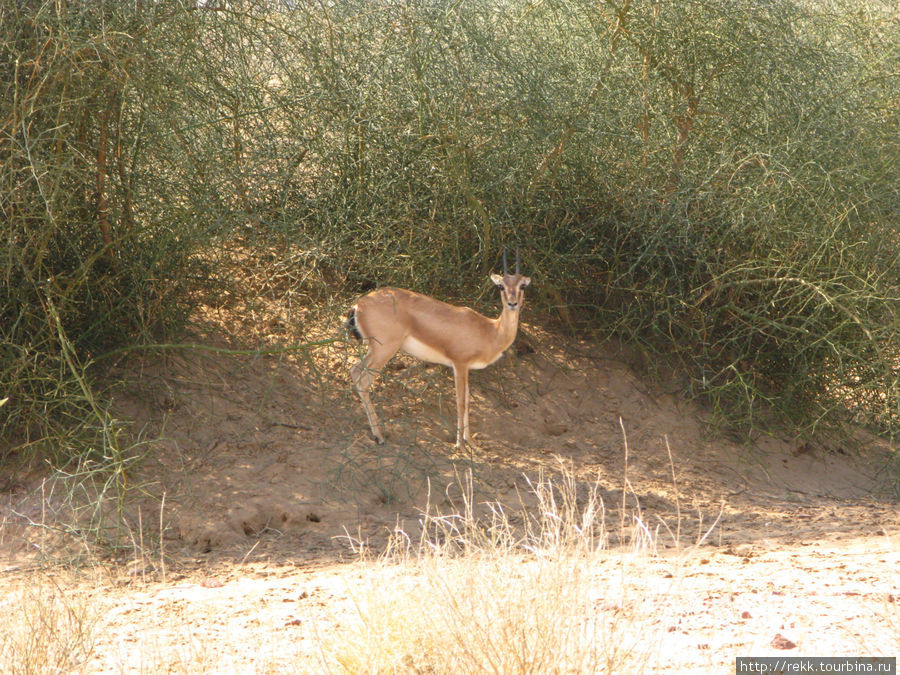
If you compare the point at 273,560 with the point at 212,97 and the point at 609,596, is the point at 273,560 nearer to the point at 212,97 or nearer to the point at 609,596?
the point at 609,596

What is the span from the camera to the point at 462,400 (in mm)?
6555

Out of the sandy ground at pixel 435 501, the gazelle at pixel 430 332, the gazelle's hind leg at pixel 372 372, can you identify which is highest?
the gazelle at pixel 430 332

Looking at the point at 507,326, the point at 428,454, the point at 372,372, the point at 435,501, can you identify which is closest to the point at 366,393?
the point at 372,372

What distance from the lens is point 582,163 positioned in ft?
23.6

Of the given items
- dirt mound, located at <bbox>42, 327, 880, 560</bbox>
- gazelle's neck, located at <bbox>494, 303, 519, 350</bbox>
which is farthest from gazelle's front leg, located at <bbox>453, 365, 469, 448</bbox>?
gazelle's neck, located at <bbox>494, 303, 519, 350</bbox>

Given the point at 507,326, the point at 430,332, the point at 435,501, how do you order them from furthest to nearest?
the point at 507,326, the point at 430,332, the point at 435,501

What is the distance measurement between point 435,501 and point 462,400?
880 millimetres

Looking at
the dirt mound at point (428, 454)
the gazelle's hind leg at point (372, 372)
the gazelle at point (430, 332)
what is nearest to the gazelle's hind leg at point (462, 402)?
the gazelle at point (430, 332)

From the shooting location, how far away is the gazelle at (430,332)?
20.5 ft

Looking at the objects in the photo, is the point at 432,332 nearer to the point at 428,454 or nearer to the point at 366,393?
the point at 366,393

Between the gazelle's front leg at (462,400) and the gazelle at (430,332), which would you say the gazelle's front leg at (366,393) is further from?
the gazelle's front leg at (462,400)

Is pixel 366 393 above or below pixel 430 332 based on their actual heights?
below

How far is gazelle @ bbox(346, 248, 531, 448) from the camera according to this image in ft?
20.5

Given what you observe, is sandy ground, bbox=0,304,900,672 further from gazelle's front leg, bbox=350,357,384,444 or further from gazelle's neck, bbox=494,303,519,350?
gazelle's neck, bbox=494,303,519,350
